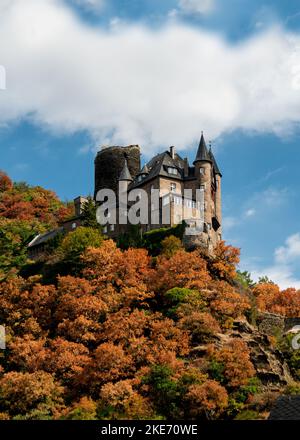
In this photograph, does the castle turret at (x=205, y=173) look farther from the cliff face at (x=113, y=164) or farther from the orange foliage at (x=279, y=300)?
the cliff face at (x=113, y=164)

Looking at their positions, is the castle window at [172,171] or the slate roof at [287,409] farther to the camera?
the castle window at [172,171]

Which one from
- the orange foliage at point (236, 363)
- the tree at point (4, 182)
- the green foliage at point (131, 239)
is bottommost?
the orange foliage at point (236, 363)

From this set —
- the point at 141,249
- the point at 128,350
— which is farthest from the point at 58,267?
the point at 128,350

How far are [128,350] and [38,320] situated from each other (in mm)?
11572

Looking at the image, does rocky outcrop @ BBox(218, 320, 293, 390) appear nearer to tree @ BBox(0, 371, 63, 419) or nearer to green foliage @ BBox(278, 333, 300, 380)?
green foliage @ BBox(278, 333, 300, 380)

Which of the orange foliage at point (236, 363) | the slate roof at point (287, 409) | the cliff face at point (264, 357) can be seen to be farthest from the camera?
the cliff face at point (264, 357)

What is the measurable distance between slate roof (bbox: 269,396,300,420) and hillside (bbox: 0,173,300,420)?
12.4 meters

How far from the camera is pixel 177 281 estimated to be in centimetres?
7012

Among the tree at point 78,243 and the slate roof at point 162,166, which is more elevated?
the slate roof at point 162,166

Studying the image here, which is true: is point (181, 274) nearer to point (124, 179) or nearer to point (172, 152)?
point (172, 152)

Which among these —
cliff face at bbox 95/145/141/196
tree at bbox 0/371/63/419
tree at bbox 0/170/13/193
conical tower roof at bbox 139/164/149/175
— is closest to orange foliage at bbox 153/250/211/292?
tree at bbox 0/371/63/419

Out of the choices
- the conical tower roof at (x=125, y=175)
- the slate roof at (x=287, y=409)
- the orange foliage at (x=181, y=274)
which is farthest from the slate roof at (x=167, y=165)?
the slate roof at (x=287, y=409)

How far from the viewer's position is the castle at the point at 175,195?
273 ft

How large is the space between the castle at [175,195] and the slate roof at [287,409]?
36.9 meters
